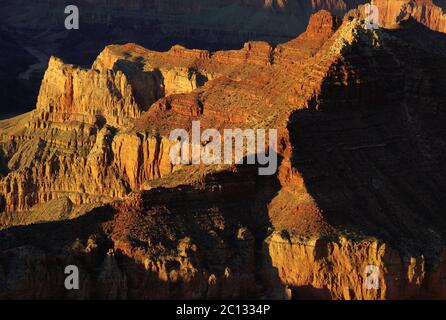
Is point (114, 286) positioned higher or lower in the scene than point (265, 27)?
lower

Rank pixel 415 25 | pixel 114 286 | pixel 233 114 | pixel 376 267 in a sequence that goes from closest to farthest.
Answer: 1. pixel 114 286
2. pixel 376 267
3. pixel 233 114
4. pixel 415 25

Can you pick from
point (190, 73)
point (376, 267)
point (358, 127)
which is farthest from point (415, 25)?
point (376, 267)

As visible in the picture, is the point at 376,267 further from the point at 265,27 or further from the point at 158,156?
the point at 265,27

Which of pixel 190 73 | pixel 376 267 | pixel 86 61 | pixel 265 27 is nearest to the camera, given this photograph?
pixel 376 267

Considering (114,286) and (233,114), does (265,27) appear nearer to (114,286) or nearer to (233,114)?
(233,114)

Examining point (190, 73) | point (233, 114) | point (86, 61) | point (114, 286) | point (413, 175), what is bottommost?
point (114, 286)

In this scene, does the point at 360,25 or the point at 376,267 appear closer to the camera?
the point at 376,267
